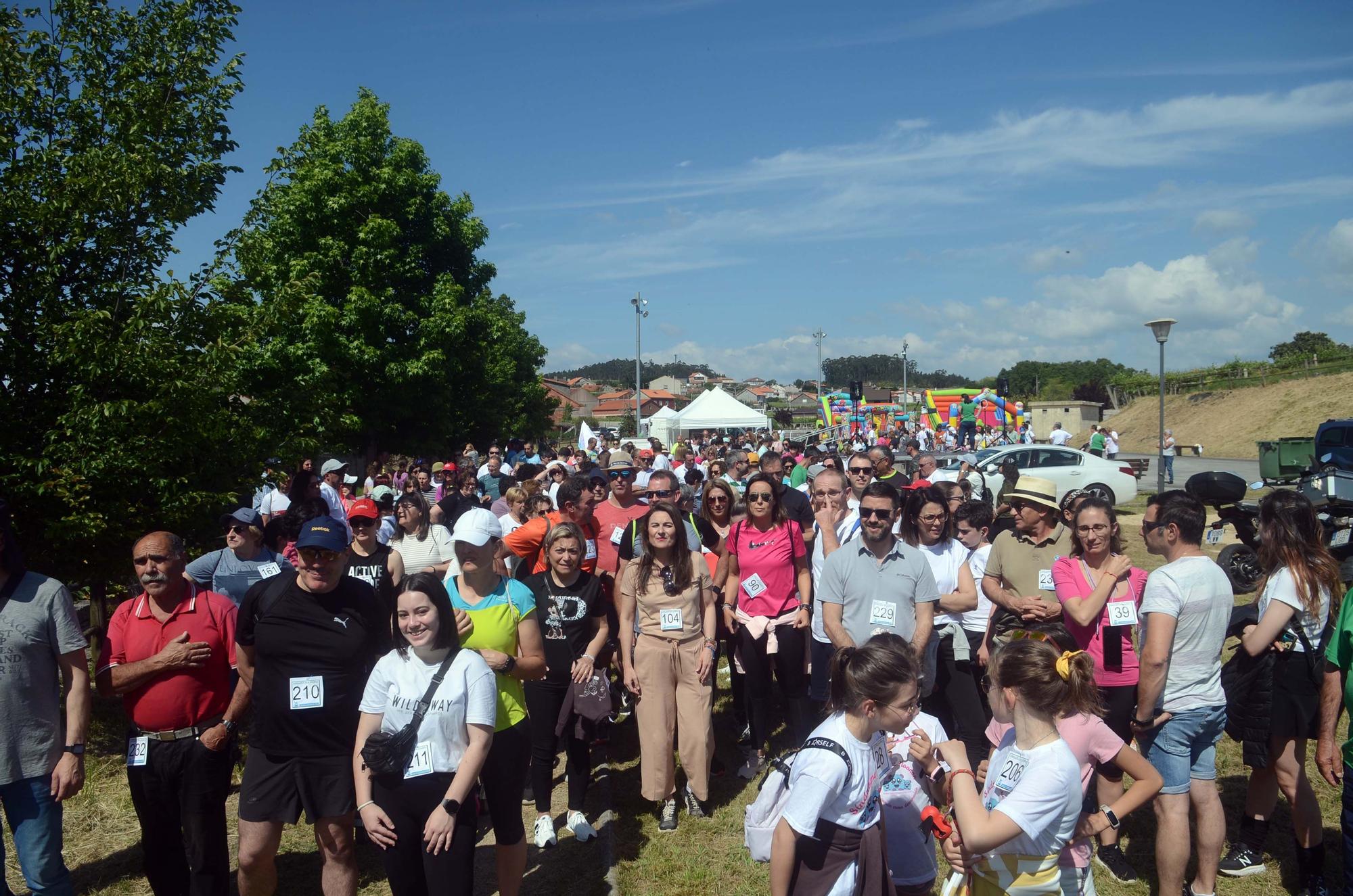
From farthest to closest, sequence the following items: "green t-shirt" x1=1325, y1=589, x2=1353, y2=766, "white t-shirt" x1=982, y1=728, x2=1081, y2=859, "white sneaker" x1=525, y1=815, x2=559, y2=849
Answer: "white sneaker" x1=525, y1=815, x2=559, y2=849
"green t-shirt" x1=1325, y1=589, x2=1353, y2=766
"white t-shirt" x1=982, y1=728, x2=1081, y2=859

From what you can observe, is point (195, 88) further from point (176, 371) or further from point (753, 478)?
point (753, 478)

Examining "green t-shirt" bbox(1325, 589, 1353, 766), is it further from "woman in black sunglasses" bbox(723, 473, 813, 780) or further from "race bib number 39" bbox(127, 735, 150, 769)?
"race bib number 39" bbox(127, 735, 150, 769)

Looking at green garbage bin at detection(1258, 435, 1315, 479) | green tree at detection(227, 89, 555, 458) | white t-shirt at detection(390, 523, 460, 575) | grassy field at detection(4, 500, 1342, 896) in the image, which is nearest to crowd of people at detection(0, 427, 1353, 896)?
grassy field at detection(4, 500, 1342, 896)

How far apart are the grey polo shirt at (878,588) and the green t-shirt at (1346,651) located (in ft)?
5.73

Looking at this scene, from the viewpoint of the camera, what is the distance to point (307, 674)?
138 inches

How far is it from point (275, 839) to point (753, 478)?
11.2ft

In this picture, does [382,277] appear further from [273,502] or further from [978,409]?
[978,409]

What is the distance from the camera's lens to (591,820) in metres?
5.19

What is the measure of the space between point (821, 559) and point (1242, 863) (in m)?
2.76

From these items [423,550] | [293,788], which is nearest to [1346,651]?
[293,788]

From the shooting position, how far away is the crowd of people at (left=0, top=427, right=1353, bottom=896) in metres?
2.69

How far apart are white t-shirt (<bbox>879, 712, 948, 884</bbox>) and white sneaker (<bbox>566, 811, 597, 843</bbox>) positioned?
7.72 ft

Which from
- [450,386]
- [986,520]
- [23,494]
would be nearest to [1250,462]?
[450,386]

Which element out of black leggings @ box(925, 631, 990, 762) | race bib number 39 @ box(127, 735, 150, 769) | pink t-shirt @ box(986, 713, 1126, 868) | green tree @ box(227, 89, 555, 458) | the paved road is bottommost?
the paved road
